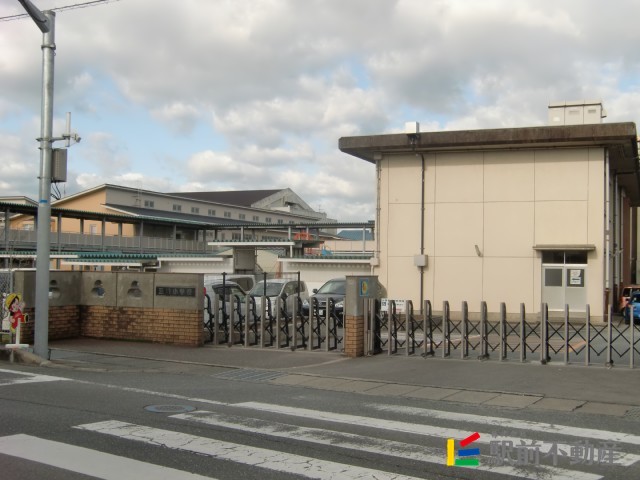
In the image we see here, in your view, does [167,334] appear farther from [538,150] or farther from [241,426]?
[538,150]

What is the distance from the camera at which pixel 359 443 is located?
6934 mm

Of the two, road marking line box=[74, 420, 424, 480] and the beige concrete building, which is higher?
the beige concrete building

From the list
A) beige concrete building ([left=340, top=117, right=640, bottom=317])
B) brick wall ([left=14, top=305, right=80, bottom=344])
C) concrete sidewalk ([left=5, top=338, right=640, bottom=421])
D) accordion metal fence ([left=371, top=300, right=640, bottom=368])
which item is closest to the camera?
concrete sidewalk ([left=5, top=338, right=640, bottom=421])

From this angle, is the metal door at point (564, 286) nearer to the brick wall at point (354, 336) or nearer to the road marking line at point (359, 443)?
the brick wall at point (354, 336)

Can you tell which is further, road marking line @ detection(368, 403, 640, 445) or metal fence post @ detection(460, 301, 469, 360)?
metal fence post @ detection(460, 301, 469, 360)

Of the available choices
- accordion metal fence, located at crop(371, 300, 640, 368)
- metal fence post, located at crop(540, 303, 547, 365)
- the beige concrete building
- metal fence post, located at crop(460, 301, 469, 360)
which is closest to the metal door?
the beige concrete building

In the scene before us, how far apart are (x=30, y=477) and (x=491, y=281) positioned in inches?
839

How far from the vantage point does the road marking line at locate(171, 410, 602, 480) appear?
19.3 feet

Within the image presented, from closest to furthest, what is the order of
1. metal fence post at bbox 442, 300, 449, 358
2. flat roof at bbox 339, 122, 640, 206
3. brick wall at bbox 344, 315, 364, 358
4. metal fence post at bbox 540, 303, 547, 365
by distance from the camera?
1. metal fence post at bbox 540, 303, 547, 365
2. metal fence post at bbox 442, 300, 449, 358
3. brick wall at bbox 344, 315, 364, 358
4. flat roof at bbox 339, 122, 640, 206

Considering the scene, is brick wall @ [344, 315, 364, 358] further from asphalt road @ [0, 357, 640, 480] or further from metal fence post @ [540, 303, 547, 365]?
metal fence post @ [540, 303, 547, 365]

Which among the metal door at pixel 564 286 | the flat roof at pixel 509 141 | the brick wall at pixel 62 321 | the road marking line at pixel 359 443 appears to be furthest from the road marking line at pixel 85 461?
the metal door at pixel 564 286

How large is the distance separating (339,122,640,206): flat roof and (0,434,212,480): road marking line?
20573mm

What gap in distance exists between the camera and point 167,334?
52.2 ft

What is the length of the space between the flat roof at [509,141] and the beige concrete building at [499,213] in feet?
0.12
